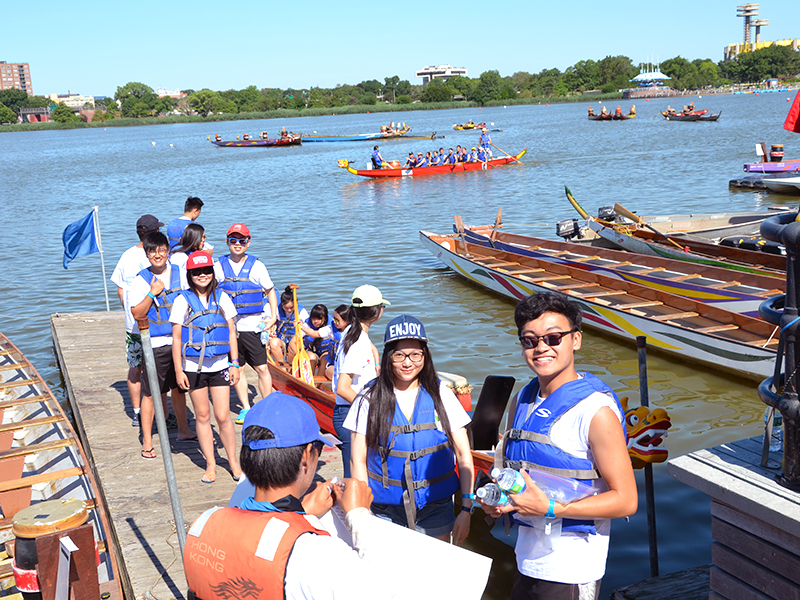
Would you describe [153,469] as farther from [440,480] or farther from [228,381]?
[440,480]

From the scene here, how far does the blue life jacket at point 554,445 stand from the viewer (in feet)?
8.68

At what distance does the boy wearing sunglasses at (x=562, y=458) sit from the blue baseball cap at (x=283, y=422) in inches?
30.0

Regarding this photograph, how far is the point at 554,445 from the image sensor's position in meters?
2.67

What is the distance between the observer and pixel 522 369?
391 inches

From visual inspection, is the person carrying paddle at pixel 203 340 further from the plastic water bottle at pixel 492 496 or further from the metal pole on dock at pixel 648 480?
the plastic water bottle at pixel 492 496

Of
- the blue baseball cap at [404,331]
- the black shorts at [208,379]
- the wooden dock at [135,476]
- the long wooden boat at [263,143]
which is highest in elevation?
the long wooden boat at [263,143]

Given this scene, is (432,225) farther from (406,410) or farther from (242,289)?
(406,410)

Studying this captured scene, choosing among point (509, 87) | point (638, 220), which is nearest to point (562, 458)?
point (638, 220)

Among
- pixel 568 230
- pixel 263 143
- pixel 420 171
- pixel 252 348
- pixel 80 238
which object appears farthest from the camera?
pixel 263 143

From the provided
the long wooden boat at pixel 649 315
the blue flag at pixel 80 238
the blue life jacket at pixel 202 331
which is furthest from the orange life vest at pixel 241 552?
the blue flag at pixel 80 238

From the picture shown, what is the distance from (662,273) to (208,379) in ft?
27.8

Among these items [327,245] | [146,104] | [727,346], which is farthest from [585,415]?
[146,104]

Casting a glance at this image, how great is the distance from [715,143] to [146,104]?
15600 cm

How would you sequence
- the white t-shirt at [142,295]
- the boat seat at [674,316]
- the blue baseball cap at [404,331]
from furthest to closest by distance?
the boat seat at [674,316] < the white t-shirt at [142,295] < the blue baseball cap at [404,331]
